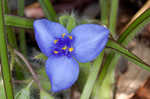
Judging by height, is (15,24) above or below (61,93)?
above

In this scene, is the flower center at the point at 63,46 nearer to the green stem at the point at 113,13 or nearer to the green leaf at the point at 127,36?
the green leaf at the point at 127,36

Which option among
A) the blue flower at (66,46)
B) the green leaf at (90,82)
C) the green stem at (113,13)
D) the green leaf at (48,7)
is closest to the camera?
the blue flower at (66,46)

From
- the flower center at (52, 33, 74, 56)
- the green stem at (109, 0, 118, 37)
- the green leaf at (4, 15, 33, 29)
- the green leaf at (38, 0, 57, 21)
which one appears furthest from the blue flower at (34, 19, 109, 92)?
the green stem at (109, 0, 118, 37)

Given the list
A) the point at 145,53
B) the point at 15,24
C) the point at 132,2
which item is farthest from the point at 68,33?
the point at 132,2

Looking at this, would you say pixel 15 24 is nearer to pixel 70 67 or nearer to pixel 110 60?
pixel 70 67

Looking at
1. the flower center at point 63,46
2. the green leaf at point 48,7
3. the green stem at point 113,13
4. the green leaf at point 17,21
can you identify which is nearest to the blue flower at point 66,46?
the flower center at point 63,46

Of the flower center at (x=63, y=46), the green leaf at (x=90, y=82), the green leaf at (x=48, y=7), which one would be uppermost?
the green leaf at (x=48, y=7)
